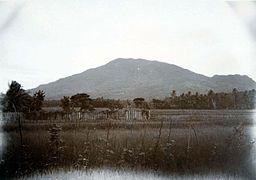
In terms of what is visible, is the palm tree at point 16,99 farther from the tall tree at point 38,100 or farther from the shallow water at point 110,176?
the shallow water at point 110,176

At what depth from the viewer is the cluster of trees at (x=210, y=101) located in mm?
2289

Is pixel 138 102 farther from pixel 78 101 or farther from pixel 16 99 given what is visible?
pixel 16 99

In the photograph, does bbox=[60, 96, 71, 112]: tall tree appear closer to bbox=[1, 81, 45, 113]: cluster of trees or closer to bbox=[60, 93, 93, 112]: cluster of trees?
bbox=[60, 93, 93, 112]: cluster of trees

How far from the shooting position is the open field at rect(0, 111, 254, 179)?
227 centimetres

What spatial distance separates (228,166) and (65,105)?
2.91 feet

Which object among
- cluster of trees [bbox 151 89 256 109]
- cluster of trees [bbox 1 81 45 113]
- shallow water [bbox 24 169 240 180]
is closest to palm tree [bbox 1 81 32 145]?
cluster of trees [bbox 1 81 45 113]

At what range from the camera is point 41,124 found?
7.51ft

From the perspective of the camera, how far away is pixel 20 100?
2338mm

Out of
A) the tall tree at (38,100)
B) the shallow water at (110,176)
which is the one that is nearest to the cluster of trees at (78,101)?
the tall tree at (38,100)

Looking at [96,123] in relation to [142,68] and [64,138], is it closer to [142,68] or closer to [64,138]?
[64,138]

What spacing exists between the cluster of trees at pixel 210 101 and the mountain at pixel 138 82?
26 millimetres

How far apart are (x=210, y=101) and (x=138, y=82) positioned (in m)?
0.38

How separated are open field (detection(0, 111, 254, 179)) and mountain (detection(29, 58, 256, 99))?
0.14 metres

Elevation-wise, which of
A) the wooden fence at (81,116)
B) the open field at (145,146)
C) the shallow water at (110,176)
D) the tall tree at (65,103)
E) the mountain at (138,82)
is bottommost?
the shallow water at (110,176)
